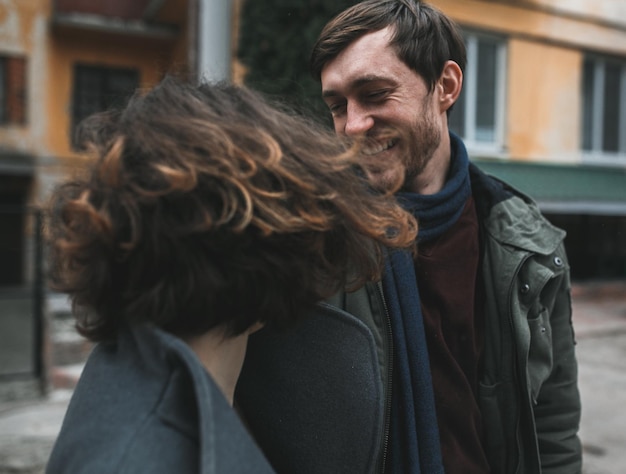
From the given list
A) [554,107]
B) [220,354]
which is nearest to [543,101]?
[554,107]

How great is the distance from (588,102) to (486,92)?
218 centimetres

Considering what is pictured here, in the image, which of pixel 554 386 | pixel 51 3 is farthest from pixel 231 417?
pixel 51 3

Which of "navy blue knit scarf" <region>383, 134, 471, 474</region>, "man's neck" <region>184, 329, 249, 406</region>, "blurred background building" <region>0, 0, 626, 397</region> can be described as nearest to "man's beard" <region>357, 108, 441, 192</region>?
"navy blue knit scarf" <region>383, 134, 471, 474</region>

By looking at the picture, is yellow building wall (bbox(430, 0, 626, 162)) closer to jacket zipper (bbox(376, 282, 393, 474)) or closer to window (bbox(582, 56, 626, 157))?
window (bbox(582, 56, 626, 157))

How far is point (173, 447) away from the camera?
0.85 m

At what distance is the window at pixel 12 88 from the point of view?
12.3 metres

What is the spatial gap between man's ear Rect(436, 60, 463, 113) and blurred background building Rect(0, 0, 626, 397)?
3.09 m

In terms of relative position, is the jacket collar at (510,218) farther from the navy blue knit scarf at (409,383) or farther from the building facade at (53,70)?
the building facade at (53,70)

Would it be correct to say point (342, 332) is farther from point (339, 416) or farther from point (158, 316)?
point (158, 316)

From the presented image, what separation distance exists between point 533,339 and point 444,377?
1.00 ft

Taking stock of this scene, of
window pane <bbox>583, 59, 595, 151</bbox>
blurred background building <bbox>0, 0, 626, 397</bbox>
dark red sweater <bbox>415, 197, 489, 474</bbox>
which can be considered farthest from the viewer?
window pane <bbox>583, 59, 595, 151</bbox>

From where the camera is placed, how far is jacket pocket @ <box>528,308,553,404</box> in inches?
63.3

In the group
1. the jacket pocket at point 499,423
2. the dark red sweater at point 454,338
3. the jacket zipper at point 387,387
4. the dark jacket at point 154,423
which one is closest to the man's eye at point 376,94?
the dark red sweater at point 454,338

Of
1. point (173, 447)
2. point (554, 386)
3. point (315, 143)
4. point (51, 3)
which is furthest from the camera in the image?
point (51, 3)
